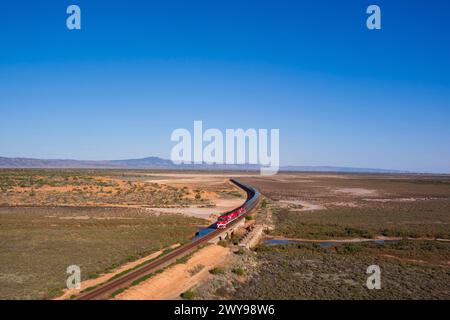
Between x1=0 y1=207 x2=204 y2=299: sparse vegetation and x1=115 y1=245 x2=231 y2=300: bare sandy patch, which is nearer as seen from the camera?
x1=115 y1=245 x2=231 y2=300: bare sandy patch

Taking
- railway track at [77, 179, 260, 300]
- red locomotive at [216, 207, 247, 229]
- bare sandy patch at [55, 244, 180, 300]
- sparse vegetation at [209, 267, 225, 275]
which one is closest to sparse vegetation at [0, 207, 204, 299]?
bare sandy patch at [55, 244, 180, 300]

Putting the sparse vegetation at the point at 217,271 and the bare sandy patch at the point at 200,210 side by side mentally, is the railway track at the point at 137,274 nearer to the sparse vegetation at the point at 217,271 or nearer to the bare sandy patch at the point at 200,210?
the sparse vegetation at the point at 217,271

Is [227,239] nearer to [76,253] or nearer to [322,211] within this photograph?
[76,253]

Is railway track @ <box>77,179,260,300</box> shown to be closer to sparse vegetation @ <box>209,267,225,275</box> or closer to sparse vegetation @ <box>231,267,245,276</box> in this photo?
sparse vegetation @ <box>209,267,225,275</box>

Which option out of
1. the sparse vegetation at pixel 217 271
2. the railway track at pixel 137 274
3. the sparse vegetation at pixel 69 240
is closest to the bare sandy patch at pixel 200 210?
the sparse vegetation at pixel 69 240

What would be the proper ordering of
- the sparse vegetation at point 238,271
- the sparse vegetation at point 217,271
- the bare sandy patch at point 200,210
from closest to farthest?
the sparse vegetation at point 217,271
the sparse vegetation at point 238,271
the bare sandy patch at point 200,210
